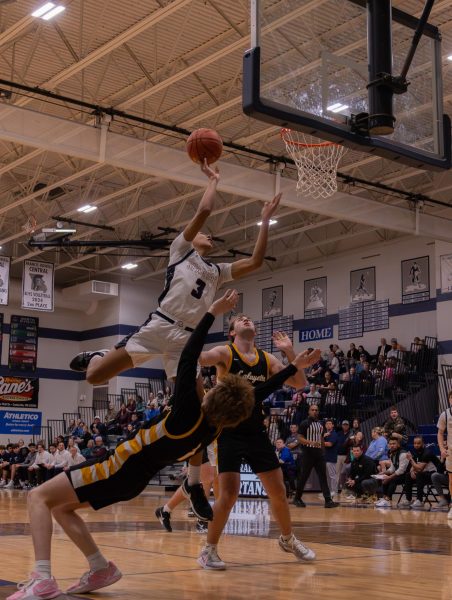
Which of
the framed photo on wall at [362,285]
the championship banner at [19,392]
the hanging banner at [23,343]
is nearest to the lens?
the framed photo on wall at [362,285]

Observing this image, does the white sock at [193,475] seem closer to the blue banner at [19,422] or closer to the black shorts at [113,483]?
the black shorts at [113,483]

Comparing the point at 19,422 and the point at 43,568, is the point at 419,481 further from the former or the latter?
the point at 19,422

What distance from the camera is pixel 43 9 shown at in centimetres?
1273

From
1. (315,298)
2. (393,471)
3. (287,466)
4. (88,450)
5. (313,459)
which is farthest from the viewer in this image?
(315,298)

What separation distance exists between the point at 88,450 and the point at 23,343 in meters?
8.84

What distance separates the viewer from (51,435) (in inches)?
1268

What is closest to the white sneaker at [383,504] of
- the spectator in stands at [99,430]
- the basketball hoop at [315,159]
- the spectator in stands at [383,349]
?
the basketball hoop at [315,159]

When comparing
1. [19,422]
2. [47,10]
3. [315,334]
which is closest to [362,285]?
[315,334]

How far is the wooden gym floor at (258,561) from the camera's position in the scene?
14.8 ft

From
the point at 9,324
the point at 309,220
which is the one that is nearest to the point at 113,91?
the point at 309,220

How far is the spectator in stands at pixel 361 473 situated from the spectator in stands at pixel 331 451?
1756 mm

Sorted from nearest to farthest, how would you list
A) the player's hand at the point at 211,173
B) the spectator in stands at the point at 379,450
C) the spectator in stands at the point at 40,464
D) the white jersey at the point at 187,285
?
the player's hand at the point at 211,173
the white jersey at the point at 187,285
the spectator in stands at the point at 379,450
the spectator in stands at the point at 40,464

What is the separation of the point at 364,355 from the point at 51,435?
1399 cm

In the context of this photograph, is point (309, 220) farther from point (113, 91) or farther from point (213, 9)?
point (213, 9)
